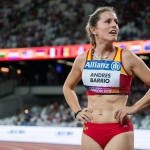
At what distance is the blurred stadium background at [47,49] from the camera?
17062 millimetres

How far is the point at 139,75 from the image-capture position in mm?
3396

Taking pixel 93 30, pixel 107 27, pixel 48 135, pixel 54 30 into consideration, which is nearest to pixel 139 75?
pixel 107 27

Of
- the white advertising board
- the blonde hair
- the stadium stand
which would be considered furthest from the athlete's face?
the stadium stand

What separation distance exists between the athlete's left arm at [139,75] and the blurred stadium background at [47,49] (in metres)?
11.4

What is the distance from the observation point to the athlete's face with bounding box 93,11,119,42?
11.4 ft

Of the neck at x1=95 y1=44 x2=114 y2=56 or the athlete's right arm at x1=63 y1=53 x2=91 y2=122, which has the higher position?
the neck at x1=95 y1=44 x2=114 y2=56

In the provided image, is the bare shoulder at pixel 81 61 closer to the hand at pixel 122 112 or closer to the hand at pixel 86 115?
the hand at pixel 86 115

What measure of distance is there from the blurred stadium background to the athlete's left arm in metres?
11.4

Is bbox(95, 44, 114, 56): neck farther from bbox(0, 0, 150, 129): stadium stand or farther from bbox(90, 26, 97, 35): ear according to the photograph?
bbox(0, 0, 150, 129): stadium stand

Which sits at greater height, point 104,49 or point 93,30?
point 93,30

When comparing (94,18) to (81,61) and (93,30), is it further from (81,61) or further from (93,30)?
(81,61)

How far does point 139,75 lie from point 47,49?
15007mm

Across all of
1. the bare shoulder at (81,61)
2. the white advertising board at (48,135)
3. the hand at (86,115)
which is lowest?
the white advertising board at (48,135)

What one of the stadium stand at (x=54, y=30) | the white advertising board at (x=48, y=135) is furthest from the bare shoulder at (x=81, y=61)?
the stadium stand at (x=54, y=30)
